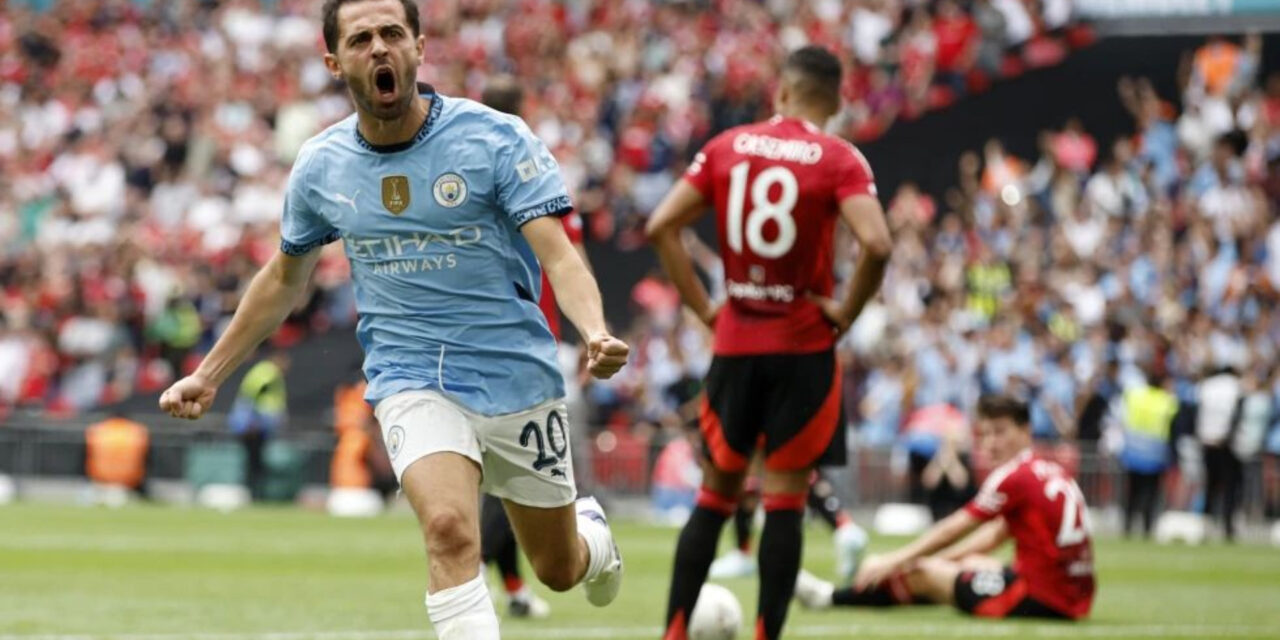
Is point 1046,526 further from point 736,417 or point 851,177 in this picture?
point 851,177

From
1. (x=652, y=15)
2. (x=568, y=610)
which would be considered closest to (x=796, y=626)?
(x=568, y=610)

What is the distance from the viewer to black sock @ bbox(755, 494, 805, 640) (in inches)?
352

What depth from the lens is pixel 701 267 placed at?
2642 centimetres

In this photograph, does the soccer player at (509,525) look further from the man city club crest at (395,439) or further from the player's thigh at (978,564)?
the man city club crest at (395,439)

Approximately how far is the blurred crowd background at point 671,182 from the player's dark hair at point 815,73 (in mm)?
13321

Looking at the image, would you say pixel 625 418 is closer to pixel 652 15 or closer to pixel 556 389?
pixel 652 15

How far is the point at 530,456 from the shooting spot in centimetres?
739

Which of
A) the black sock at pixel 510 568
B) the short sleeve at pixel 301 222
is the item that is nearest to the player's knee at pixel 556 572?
the short sleeve at pixel 301 222

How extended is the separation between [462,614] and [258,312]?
1511 mm

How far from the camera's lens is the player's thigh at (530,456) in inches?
289

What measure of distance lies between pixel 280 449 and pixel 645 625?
15.9m

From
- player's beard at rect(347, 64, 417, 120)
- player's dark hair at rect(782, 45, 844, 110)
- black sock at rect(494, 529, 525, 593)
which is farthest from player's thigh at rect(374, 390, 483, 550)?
black sock at rect(494, 529, 525, 593)

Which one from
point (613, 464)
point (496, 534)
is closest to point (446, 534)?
point (496, 534)

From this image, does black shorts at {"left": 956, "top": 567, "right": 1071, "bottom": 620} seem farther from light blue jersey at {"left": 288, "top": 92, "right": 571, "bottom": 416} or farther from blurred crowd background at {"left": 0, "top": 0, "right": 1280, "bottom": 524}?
blurred crowd background at {"left": 0, "top": 0, "right": 1280, "bottom": 524}
